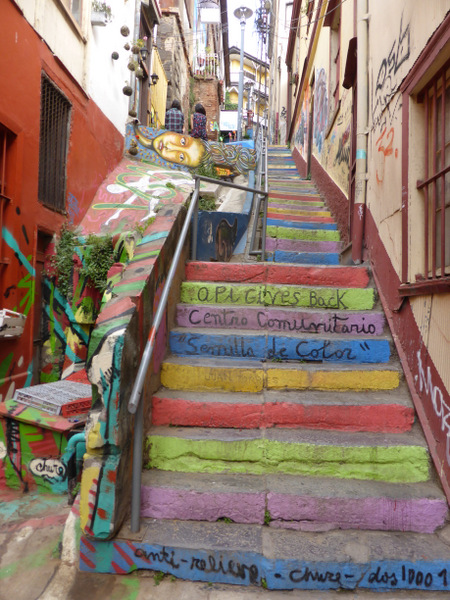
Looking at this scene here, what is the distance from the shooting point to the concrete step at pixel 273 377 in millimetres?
3230

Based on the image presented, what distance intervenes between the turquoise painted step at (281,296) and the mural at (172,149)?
658cm

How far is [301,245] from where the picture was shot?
19.1ft

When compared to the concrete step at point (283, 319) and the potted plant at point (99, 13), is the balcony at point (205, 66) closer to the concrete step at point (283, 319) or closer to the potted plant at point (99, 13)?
the potted plant at point (99, 13)

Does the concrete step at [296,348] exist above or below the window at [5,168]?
below

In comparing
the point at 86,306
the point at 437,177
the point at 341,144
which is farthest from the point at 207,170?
the point at 437,177

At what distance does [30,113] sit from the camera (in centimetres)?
564

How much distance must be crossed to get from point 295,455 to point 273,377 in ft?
2.12

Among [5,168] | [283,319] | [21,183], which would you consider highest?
[5,168]

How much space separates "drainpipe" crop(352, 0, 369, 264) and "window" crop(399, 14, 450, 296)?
1.11 metres

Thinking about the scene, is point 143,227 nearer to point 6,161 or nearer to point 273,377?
point 6,161

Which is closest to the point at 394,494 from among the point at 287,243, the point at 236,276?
the point at 236,276

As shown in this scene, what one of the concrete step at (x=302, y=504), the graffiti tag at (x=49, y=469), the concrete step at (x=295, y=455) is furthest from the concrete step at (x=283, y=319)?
the graffiti tag at (x=49, y=469)

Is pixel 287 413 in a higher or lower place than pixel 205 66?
lower

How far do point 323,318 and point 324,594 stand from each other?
2037 millimetres
